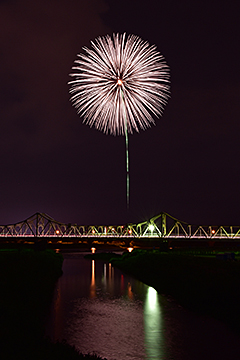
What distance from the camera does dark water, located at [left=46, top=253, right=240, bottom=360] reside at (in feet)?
57.7

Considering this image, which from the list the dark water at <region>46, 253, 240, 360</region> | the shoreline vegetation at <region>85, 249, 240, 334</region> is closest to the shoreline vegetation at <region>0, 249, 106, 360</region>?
the dark water at <region>46, 253, 240, 360</region>

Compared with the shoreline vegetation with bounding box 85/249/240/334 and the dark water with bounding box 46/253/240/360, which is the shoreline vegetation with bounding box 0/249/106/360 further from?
the shoreline vegetation with bounding box 85/249/240/334

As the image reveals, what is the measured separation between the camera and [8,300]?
21.4 metres

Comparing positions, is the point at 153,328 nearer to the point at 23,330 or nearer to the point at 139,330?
the point at 139,330

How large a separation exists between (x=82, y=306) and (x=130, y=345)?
13.6m

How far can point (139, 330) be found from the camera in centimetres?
2233

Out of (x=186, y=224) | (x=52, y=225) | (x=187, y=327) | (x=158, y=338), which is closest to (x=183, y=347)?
(x=158, y=338)

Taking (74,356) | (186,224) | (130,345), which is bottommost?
(130,345)

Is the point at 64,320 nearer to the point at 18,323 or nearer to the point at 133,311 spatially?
the point at 133,311

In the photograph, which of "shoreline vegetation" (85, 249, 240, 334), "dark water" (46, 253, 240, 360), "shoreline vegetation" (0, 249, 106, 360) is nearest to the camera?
"shoreline vegetation" (0, 249, 106, 360)

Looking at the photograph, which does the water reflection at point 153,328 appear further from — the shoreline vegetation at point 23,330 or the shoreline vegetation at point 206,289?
the shoreline vegetation at point 23,330

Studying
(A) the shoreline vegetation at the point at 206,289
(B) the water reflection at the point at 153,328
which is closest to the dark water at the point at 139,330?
(B) the water reflection at the point at 153,328

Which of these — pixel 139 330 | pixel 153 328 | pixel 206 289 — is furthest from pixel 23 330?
pixel 206 289

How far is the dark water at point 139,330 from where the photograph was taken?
17.6 metres
